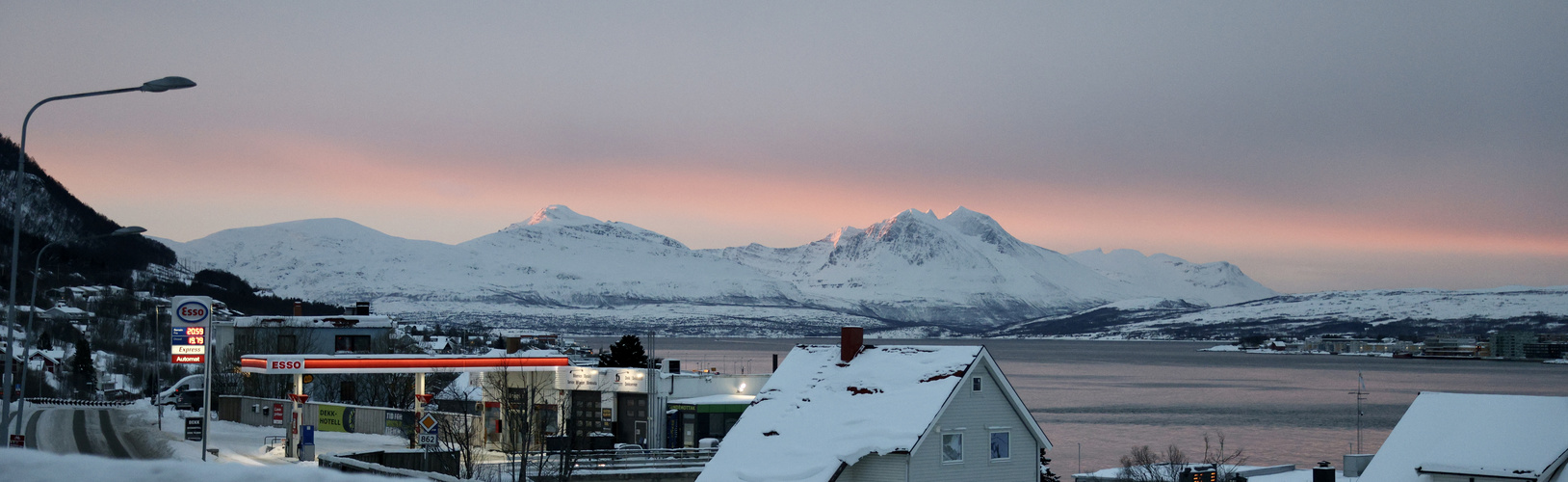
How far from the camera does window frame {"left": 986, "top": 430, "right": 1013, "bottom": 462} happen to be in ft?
120

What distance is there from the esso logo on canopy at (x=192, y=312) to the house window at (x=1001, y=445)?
2307cm

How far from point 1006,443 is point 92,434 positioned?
38869 millimetres

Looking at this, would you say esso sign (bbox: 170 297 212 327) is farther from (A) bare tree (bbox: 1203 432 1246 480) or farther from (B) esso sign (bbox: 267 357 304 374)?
(A) bare tree (bbox: 1203 432 1246 480)

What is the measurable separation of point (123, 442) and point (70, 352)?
99.3 meters

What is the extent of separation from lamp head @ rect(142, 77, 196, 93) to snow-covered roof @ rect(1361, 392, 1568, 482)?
34571 mm

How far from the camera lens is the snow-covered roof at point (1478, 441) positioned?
1455 inches

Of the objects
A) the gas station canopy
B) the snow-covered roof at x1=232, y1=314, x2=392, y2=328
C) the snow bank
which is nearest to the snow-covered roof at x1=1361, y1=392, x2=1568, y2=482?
the gas station canopy

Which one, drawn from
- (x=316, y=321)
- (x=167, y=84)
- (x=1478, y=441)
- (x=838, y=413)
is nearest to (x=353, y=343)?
(x=316, y=321)

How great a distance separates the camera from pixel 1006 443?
1455 inches

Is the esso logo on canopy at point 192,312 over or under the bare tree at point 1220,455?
over

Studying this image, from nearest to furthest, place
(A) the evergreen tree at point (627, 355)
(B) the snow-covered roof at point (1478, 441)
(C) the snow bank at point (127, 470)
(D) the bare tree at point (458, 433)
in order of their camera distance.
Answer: (C) the snow bank at point (127, 470)
(B) the snow-covered roof at point (1478, 441)
(D) the bare tree at point (458, 433)
(A) the evergreen tree at point (627, 355)

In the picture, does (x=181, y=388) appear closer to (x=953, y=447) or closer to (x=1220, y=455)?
(x=953, y=447)

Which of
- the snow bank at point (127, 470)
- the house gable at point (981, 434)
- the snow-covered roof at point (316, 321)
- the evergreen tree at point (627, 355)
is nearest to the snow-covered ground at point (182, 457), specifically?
the snow bank at point (127, 470)

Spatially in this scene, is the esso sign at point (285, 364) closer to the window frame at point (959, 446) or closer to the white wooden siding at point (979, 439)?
the white wooden siding at point (979, 439)
